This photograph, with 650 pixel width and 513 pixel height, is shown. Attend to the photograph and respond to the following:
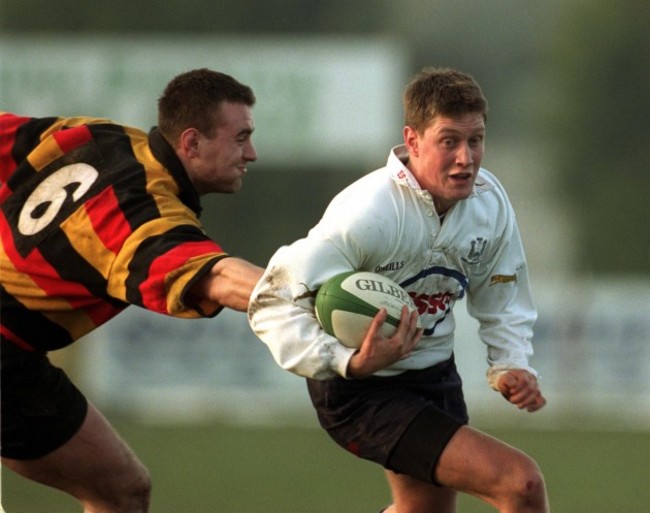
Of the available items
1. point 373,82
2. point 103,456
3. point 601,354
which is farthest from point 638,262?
point 103,456

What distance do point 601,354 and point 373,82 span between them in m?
5.96

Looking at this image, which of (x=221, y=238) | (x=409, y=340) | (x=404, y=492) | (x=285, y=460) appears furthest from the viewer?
(x=221, y=238)

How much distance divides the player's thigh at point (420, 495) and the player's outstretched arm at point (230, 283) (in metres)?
1.07

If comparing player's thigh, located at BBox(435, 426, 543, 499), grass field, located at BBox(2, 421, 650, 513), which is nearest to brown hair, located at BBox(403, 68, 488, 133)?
player's thigh, located at BBox(435, 426, 543, 499)

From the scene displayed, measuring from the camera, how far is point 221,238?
24.6 metres

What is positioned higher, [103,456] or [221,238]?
[103,456]

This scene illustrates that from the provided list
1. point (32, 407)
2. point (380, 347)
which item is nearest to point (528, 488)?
point (380, 347)

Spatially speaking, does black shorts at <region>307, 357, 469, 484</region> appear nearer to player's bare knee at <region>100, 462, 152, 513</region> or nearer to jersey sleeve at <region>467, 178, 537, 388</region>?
jersey sleeve at <region>467, 178, 537, 388</region>

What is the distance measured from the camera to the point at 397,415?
19.5 feet

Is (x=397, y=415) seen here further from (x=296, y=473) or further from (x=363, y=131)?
(x=363, y=131)

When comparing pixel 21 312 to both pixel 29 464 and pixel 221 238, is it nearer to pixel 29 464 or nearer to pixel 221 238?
pixel 29 464

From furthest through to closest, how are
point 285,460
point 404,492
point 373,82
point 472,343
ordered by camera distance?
point 373,82, point 472,343, point 285,460, point 404,492

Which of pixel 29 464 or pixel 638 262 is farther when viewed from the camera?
pixel 638 262

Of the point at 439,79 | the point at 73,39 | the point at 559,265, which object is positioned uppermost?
the point at 439,79
